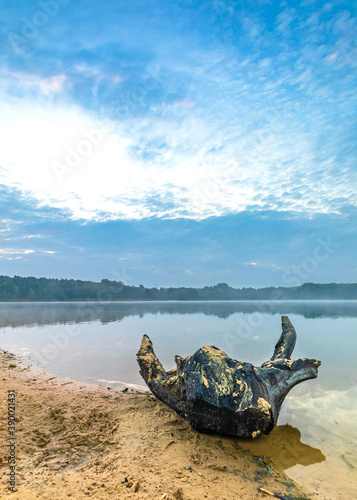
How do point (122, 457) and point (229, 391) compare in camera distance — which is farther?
point (229, 391)

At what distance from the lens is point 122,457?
3324mm

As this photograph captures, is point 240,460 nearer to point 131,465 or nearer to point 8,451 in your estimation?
point 131,465

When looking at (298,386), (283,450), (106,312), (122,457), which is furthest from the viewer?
(106,312)

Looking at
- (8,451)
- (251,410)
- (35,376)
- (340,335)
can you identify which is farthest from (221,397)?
(340,335)

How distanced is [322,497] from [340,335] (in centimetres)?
1402

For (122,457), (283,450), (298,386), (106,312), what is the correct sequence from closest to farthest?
(122,457) → (283,450) → (298,386) → (106,312)

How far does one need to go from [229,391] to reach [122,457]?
5.21 feet

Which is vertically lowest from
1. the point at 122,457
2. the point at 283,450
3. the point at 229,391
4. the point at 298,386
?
the point at 298,386

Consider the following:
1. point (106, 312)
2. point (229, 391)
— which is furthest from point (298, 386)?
point (106, 312)

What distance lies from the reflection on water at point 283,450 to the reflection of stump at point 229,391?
16 cm

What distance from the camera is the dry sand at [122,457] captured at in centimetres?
270

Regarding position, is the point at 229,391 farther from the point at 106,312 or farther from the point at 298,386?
the point at 106,312

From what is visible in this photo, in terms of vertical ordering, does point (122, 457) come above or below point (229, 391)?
below

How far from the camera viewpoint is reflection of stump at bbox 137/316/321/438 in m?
3.65
